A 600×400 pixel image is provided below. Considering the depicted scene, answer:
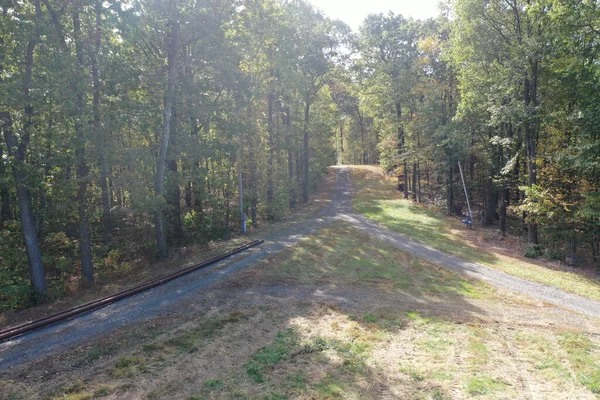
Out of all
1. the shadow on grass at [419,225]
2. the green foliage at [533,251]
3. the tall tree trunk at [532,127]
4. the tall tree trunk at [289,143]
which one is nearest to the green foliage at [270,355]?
the shadow on grass at [419,225]

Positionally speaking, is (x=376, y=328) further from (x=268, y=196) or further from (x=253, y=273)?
(x=268, y=196)

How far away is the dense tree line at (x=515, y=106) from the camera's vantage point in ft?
50.1

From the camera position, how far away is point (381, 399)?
19.3 ft

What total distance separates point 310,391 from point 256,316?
356 centimetres

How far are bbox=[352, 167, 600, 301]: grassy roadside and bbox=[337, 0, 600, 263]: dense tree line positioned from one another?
2.50 meters

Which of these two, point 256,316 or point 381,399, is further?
point 256,316

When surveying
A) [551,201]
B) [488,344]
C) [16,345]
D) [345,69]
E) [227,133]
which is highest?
[345,69]

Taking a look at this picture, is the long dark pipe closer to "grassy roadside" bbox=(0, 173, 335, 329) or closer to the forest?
"grassy roadside" bbox=(0, 173, 335, 329)

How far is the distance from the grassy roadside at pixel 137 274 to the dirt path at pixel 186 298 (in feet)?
4.80

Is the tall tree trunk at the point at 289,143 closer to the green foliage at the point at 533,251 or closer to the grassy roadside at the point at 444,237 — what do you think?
the grassy roadside at the point at 444,237

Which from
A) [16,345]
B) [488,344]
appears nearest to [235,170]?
[16,345]

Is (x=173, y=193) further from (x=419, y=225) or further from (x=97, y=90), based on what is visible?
(x=419, y=225)

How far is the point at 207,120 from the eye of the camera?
60.8 ft

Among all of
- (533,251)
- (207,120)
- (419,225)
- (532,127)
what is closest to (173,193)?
(207,120)
